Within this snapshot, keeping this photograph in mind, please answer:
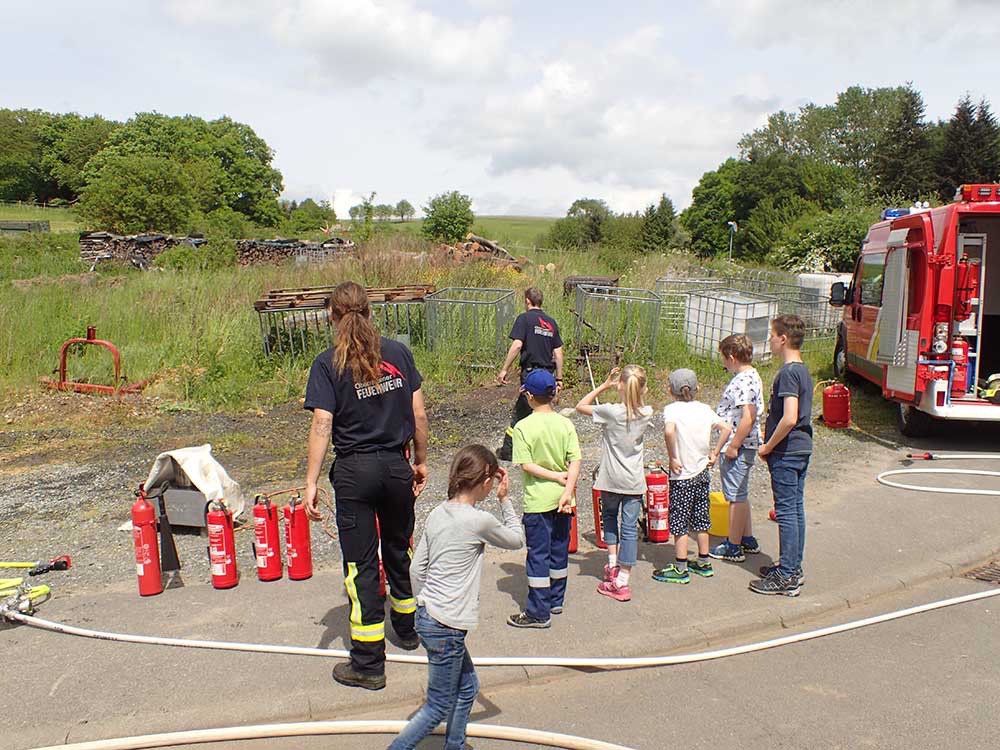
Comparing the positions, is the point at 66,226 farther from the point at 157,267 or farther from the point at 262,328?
the point at 262,328

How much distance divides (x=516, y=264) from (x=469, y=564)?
21028 millimetres

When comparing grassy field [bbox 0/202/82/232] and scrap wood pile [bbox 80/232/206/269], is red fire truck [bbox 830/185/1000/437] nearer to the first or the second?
scrap wood pile [bbox 80/232/206/269]

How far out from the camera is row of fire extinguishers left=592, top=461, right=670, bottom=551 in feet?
21.0

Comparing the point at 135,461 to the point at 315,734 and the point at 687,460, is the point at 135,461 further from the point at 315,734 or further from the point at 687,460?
the point at 687,460

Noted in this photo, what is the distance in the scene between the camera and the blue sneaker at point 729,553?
6137mm

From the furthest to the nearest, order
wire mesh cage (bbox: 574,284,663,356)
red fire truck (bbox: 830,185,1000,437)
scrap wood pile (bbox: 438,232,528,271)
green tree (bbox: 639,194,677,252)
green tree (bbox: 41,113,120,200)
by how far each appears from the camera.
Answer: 1. green tree (bbox: 41,113,120,200)
2. green tree (bbox: 639,194,677,252)
3. scrap wood pile (bbox: 438,232,528,271)
4. wire mesh cage (bbox: 574,284,663,356)
5. red fire truck (bbox: 830,185,1000,437)

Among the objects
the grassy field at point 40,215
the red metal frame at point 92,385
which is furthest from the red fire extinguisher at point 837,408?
the grassy field at point 40,215

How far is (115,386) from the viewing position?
1195 cm

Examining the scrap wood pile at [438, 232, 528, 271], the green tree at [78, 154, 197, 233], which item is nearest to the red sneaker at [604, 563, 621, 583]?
the scrap wood pile at [438, 232, 528, 271]

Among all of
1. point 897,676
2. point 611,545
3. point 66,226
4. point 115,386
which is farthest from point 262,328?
point 66,226

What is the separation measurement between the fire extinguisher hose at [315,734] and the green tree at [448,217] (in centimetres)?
2815

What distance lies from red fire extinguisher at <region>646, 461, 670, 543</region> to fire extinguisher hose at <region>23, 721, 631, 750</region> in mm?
2834

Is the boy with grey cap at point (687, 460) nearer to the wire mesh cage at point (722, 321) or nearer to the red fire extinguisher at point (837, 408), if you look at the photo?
the red fire extinguisher at point (837, 408)

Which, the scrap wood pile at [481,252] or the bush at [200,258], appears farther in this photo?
the bush at [200,258]
